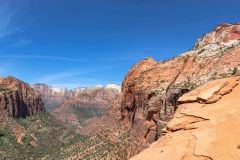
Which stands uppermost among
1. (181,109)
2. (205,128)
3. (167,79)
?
(167,79)

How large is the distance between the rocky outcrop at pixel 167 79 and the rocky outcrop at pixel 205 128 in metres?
45.0

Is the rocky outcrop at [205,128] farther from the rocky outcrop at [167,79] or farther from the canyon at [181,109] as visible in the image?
the rocky outcrop at [167,79]

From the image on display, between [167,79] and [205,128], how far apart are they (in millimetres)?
76532

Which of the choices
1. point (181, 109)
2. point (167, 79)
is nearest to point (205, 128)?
point (181, 109)

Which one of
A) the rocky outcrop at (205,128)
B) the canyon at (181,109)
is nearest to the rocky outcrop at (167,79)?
the canyon at (181,109)

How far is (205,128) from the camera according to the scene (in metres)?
30.9

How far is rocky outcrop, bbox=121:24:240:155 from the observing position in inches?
3526

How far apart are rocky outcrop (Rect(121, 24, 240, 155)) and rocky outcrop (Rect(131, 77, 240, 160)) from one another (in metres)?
45.0

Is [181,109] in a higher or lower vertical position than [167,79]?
lower

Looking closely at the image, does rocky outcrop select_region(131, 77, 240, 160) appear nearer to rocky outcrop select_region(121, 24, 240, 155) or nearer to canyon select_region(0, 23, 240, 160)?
canyon select_region(0, 23, 240, 160)

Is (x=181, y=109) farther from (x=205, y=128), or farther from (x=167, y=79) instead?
(x=167, y=79)

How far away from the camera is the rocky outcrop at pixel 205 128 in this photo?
28.4 meters

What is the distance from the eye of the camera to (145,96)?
112375mm

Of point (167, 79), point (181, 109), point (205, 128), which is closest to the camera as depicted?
point (205, 128)
